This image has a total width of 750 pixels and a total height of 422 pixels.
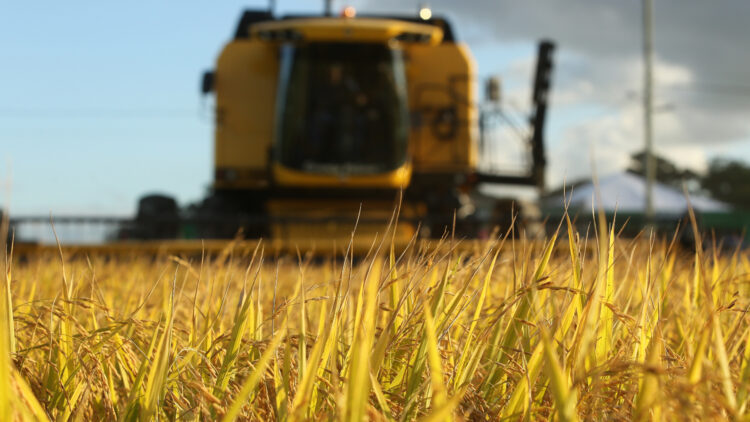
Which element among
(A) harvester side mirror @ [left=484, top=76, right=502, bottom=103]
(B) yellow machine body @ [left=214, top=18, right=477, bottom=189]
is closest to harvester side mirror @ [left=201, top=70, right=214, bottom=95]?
(B) yellow machine body @ [left=214, top=18, right=477, bottom=189]

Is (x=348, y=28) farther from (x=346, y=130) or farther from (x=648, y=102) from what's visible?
(x=648, y=102)

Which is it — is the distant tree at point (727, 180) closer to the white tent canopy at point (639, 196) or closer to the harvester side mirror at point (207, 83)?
the white tent canopy at point (639, 196)

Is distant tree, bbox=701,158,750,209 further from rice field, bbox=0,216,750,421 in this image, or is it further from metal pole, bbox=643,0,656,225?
rice field, bbox=0,216,750,421

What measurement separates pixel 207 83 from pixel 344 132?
1966 millimetres

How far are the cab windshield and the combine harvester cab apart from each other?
0.4 inches

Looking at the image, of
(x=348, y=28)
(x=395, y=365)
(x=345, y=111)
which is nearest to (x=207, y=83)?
(x=345, y=111)

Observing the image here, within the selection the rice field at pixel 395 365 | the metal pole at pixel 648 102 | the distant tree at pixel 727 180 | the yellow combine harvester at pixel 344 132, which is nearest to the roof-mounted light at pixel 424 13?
the yellow combine harvester at pixel 344 132

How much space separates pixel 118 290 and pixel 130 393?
2.05 meters

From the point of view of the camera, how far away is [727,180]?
217ft

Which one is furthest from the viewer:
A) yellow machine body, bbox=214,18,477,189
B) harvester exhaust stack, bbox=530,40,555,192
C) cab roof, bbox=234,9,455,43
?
Answer: yellow machine body, bbox=214,18,477,189

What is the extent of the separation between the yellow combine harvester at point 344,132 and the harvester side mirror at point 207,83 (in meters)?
0.02

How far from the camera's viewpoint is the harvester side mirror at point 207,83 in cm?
975

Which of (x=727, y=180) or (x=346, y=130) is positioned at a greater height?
(x=346, y=130)

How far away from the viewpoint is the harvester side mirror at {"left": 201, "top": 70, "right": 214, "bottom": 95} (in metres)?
9.75
